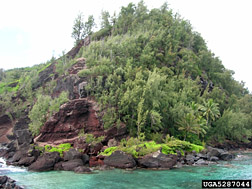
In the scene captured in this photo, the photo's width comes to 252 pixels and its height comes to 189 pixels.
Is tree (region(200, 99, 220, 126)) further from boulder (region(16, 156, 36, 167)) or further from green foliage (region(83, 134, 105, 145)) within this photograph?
boulder (region(16, 156, 36, 167))

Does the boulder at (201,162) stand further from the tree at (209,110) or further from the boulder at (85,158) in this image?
the tree at (209,110)

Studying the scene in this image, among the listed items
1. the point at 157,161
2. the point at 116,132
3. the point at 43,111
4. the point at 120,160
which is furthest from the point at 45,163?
the point at 43,111

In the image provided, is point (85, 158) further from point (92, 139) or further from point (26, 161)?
point (26, 161)

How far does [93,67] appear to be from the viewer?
43500mm

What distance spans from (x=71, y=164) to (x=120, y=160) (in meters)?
5.94

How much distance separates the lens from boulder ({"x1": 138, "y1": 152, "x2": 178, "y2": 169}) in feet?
89.9

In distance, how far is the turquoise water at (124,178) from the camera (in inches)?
773

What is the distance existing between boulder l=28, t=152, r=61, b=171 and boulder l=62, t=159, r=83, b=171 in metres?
1.49

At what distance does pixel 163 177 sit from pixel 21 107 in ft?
149

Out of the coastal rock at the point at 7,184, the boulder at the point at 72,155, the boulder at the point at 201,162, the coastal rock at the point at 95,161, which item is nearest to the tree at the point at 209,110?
the boulder at the point at 201,162

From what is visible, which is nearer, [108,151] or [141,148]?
[141,148]

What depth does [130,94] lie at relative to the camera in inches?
1510

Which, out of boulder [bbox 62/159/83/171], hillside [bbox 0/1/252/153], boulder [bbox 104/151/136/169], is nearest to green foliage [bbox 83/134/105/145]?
hillside [bbox 0/1/252/153]

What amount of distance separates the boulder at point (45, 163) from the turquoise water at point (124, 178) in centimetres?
116
